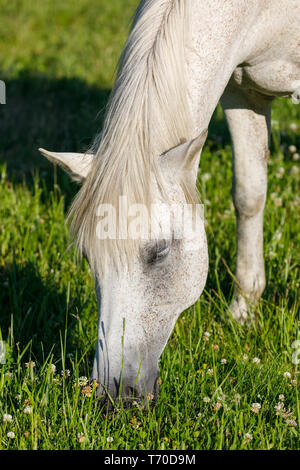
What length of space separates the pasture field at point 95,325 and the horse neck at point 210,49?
0.47 m

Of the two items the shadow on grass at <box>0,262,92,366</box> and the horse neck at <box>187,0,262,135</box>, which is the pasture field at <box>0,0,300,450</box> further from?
the horse neck at <box>187,0,262,135</box>

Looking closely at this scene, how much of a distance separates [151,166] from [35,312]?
1.52 meters

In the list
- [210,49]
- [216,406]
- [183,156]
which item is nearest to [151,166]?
[183,156]

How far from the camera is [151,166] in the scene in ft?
7.19

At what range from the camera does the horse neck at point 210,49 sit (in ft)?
7.86

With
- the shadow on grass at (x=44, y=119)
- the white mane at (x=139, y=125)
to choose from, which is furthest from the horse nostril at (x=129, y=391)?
the shadow on grass at (x=44, y=119)

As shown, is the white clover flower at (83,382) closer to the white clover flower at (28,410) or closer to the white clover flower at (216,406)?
the white clover flower at (28,410)

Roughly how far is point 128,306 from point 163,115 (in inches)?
28.5

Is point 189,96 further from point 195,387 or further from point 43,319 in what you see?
point 43,319

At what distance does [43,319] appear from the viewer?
3.32 meters

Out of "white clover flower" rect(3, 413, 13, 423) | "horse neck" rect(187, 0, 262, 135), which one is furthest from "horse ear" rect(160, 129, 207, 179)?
"white clover flower" rect(3, 413, 13, 423)
